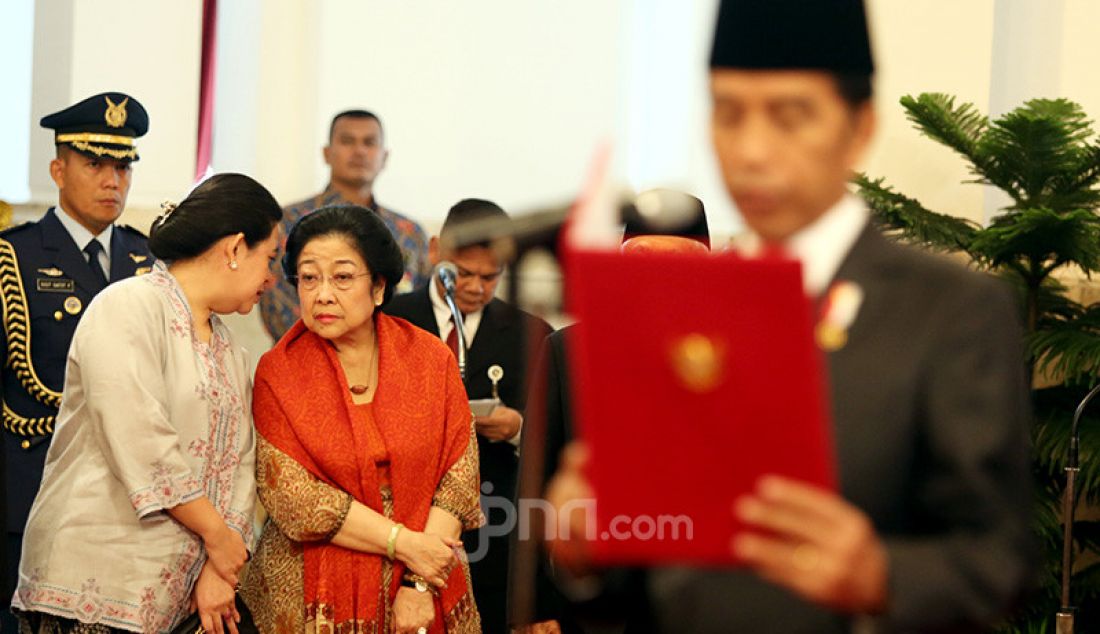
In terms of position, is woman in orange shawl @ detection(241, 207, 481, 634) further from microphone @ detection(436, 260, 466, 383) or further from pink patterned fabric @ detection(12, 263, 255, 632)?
microphone @ detection(436, 260, 466, 383)

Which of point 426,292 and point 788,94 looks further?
point 426,292

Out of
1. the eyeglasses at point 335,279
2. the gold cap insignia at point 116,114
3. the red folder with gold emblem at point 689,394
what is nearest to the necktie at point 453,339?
the eyeglasses at point 335,279

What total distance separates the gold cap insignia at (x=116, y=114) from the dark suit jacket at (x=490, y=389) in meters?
0.91

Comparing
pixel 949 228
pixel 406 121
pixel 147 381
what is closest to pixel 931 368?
pixel 147 381

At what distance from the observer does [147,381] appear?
2965 millimetres

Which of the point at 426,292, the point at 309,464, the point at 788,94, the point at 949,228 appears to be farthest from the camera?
the point at 949,228

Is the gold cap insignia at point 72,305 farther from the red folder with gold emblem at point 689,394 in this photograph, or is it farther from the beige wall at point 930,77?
the red folder with gold emblem at point 689,394

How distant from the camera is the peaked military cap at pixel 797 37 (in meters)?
1.21

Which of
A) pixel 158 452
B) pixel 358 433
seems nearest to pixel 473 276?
pixel 358 433

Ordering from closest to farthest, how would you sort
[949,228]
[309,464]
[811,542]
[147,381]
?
1. [811,542]
2. [147,381]
3. [309,464]
4. [949,228]

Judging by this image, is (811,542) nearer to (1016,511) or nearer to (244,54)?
(1016,511)

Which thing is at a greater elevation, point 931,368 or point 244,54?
point 244,54

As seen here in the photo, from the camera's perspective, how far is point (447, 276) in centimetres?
394

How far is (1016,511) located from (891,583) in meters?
0.12
